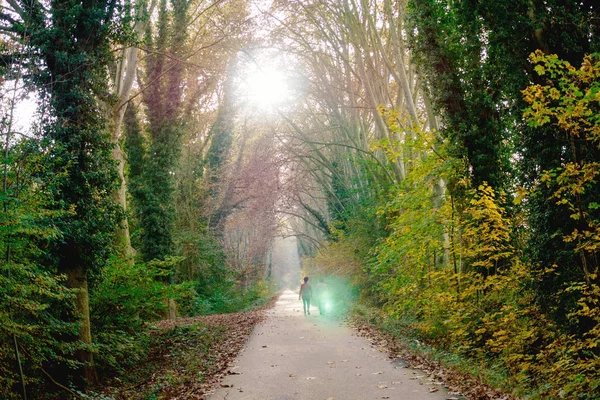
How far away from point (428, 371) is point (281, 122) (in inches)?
864

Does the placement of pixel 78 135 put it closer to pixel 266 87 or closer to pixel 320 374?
pixel 320 374

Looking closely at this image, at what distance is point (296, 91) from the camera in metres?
22.6

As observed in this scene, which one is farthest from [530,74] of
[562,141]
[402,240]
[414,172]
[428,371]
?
[428,371]

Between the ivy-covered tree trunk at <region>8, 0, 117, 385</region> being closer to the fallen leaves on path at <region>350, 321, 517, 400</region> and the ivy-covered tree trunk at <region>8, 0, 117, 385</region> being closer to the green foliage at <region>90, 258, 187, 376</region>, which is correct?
the green foliage at <region>90, 258, 187, 376</region>

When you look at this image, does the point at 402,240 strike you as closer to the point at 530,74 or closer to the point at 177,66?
the point at 530,74

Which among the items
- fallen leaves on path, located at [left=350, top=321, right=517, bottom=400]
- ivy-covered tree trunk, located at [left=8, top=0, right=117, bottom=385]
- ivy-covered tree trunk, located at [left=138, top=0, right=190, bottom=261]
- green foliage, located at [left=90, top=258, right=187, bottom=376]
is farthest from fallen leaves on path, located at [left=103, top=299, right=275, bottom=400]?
ivy-covered tree trunk, located at [left=138, top=0, right=190, bottom=261]

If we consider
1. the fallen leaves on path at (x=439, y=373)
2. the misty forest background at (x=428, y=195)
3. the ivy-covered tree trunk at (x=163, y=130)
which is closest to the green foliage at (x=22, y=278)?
the misty forest background at (x=428, y=195)

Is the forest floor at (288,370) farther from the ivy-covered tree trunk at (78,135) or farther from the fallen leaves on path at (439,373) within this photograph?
the ivy-covered tree trunk at (78,135)

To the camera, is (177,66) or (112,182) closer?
(112,182)

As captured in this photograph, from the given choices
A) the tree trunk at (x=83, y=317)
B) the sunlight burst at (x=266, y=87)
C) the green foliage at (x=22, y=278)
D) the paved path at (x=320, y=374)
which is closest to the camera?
the green foliage at (x=22, y=278)

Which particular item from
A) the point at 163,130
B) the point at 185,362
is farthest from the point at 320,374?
the point at 163,130

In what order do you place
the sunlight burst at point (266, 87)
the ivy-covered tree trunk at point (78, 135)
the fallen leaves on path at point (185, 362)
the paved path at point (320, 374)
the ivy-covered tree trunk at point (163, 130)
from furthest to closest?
the sunlight burst at point (266, 87), the ivy-covered tree trunk at point (163, 130), the ivy-covered tree trunk at point (78, 135), the fallen leaves on path at point (185, 362), the paved path at point (320, 374)

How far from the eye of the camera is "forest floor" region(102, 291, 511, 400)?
7.04 m

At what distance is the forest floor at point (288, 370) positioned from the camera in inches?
277
